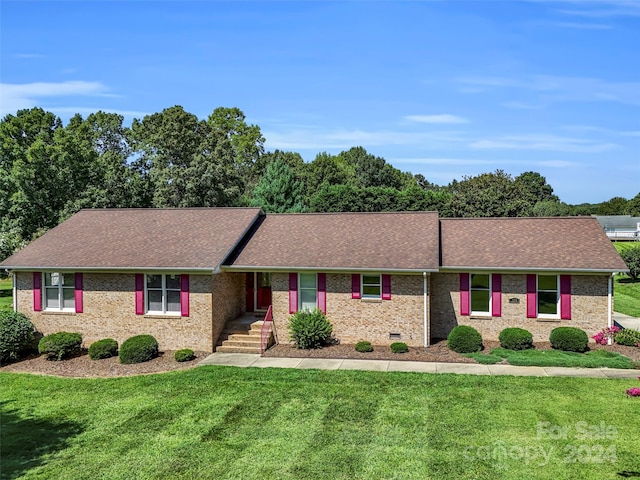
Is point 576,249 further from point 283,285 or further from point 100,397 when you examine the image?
point 100,397

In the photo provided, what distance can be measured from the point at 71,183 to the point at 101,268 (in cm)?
1889

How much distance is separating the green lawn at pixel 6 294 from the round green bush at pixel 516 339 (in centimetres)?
2486

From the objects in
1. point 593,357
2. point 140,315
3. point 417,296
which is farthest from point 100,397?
point 593,357

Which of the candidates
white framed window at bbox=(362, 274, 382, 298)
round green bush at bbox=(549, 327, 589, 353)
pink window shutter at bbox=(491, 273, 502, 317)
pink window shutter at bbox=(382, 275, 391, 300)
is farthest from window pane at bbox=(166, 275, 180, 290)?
round green bush at bbox=(549, 327, 589, 353)

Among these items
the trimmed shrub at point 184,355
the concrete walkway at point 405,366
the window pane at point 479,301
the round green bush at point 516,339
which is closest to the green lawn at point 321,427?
the concrete walkway at point 405,366

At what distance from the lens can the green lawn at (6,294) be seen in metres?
Answer: 30.0

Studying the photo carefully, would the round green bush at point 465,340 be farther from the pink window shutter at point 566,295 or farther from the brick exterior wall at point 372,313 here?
the pink window shutter at point 566,295

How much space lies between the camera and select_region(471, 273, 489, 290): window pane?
19.6m

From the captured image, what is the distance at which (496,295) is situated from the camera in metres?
19.3

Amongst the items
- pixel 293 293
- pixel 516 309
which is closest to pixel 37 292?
pixel 293 293

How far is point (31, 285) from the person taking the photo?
66.3 feet

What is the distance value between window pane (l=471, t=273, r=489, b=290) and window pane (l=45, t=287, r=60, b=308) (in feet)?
52.8

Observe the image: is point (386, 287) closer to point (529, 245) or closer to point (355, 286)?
point (355, 286)

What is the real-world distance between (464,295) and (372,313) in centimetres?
370
